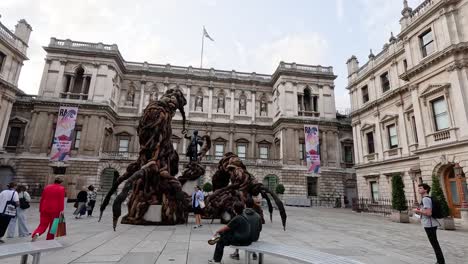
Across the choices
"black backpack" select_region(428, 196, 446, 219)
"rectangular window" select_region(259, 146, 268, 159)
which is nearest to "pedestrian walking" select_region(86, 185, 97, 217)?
"black backpack" select_region(428, 196, 446, 219)

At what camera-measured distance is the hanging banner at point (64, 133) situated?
73.9 feet

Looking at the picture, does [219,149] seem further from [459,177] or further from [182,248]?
[182,248]

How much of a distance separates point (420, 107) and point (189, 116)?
74.7ft

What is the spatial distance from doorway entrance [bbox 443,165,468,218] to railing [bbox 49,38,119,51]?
3195cm

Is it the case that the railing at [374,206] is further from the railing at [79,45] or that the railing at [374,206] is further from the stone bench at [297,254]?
the railing at [79,45]

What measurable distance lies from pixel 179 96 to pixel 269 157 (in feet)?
68.9

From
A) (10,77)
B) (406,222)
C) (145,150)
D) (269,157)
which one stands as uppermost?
(10,77)

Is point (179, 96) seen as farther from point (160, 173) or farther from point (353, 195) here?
point (353, 195)

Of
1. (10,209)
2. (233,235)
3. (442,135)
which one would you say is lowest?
(233,235)

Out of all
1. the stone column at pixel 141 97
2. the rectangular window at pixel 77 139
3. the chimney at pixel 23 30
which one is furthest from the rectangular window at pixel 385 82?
the chimney at pixel 23 30

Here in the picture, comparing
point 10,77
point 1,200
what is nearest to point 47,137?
point 10,77

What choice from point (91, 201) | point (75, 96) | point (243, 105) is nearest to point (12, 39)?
point (75, 96)

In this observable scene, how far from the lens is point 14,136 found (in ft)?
83.4

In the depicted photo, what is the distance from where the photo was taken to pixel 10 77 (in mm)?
22375
